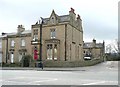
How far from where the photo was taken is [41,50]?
55250 mm

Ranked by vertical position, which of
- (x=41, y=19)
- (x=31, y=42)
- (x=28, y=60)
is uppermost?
(x=41, y=19)

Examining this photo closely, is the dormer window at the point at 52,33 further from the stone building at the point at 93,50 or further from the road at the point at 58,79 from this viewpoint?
the stone building at the point at 93,50

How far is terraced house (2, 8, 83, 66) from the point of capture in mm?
52656

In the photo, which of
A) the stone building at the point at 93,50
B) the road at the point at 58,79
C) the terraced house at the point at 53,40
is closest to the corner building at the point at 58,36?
the terraced house at the point at 53,40

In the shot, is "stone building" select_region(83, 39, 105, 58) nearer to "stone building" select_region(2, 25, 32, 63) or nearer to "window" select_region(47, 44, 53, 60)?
"stone building" select_region(2, 25, 32, 63)

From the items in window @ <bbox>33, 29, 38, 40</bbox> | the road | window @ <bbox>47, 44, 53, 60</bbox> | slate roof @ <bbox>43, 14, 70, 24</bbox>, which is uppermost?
slate roof @ <bbox>43, 14, 70, 24</bbox>

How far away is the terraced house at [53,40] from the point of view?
52656 millimetres

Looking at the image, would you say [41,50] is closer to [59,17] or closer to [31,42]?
[31,42]

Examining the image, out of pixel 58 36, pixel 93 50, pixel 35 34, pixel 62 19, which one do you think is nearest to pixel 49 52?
pixel 58 36

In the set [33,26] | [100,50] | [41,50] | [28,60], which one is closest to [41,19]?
[33,26]

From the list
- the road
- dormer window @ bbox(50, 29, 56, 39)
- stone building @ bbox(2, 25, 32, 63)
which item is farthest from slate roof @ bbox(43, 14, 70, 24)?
the road

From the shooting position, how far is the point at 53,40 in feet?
173

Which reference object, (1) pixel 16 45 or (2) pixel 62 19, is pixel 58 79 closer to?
(2) pixel 62 19

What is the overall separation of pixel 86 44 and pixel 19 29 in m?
45.0
